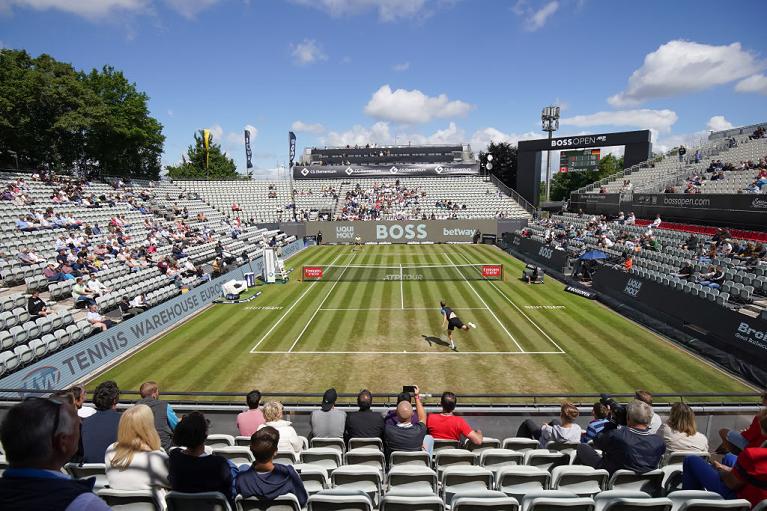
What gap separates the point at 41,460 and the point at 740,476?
20.4ft

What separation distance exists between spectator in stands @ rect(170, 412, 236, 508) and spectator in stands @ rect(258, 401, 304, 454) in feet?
5.58

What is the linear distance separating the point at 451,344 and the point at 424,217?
129 ft

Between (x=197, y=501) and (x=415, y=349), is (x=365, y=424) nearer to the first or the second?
(x=197, y=501)

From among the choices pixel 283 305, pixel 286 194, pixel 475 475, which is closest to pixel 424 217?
pixel 286 194

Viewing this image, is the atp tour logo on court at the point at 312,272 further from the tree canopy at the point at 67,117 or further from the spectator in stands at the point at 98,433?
the tree canopy at the point at 67,117

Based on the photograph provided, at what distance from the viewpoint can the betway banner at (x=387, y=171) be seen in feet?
232

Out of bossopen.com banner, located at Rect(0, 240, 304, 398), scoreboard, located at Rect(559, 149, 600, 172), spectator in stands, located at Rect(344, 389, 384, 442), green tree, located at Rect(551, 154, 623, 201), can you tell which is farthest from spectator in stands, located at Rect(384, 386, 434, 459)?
green tree, located at Rect(551, 154, 623, 201)

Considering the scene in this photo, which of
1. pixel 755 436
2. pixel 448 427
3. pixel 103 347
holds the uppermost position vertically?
pixel 755 436

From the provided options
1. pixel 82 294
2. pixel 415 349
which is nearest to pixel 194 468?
pixel 415 349

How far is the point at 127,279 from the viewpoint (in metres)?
22.9

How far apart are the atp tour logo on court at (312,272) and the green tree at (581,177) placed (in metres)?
77.7

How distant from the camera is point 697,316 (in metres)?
17.6

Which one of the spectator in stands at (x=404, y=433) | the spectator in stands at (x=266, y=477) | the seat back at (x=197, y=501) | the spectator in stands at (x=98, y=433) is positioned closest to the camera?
the seat back at (x=197, y=501)

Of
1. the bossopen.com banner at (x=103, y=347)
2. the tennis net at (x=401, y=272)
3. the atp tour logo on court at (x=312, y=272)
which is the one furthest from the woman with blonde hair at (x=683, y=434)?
the atp tour logo on court at (x=312, y=272)
